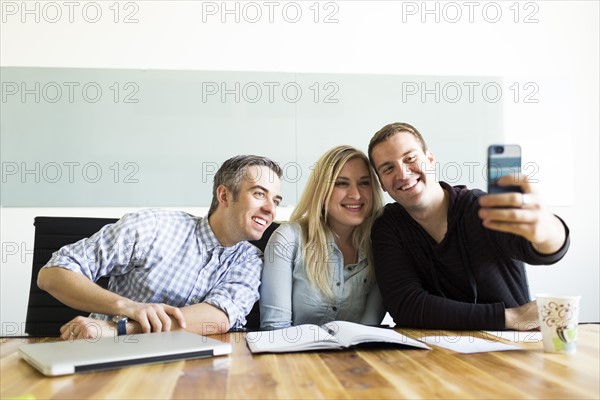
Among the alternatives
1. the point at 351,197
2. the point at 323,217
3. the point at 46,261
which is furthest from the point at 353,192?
the point at 46,261

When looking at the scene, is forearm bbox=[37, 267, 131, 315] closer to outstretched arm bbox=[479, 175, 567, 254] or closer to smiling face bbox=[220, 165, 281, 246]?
smiling face bbox=[220, 165, 281, 246]


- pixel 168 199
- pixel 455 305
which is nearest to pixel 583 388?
pixel 455 305

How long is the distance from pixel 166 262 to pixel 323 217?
0.58 metres

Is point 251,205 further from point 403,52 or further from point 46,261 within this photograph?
point 403,52

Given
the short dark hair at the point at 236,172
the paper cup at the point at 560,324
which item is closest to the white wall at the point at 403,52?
the short dark hair at the point at 236,172

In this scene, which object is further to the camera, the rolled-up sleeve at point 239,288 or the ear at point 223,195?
the ear at point 223,195

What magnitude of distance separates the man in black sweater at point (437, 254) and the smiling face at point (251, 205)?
0.36 metres

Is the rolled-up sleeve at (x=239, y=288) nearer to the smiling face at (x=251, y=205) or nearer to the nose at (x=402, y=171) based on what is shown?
the smiling face at (x=251, y=205)

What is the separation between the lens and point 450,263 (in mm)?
1817

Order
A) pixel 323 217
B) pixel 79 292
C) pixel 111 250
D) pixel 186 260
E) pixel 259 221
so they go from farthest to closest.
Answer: pixel 323 217
pixel 259 221
pixel 186 260
pixel 111 250
pixel 79 292

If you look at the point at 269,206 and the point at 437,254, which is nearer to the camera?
the point at 437,254

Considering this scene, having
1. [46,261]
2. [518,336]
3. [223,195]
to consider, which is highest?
[223,195]

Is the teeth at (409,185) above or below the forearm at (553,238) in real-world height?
above

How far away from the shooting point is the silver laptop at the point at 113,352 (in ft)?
3.10
